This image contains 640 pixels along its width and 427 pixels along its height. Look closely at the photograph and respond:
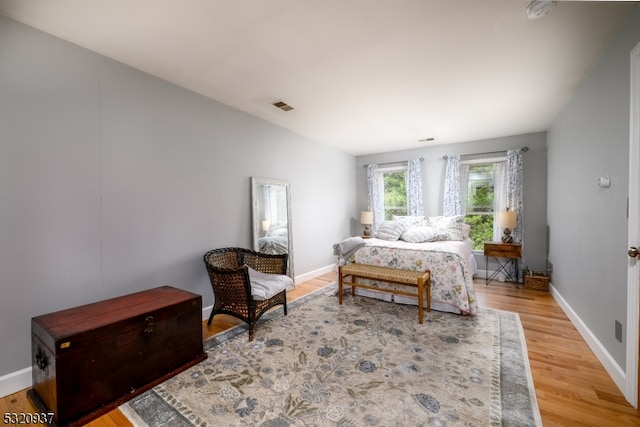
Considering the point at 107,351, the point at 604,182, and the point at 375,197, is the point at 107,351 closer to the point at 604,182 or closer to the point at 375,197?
the point at 604,182

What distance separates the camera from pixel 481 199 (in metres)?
4.98

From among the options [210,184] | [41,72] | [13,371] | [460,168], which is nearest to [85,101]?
[41,72]

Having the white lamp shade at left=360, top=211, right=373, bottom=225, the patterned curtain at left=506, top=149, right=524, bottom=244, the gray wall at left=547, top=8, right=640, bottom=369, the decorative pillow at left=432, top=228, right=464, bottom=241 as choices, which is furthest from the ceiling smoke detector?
the white lamp shade at left=360, top=211, right=373, bottom=225

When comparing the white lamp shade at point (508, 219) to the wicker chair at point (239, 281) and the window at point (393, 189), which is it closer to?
the window at point (393, 189)

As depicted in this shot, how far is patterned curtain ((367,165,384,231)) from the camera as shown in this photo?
5.95 metres

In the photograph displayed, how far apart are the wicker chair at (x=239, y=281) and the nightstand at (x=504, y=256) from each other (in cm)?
350

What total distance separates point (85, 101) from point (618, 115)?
161 inches

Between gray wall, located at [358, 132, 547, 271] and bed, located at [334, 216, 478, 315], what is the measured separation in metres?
0.93

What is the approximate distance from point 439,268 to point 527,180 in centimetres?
277

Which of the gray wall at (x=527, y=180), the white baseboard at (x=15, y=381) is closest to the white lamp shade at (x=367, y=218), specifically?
the gray wall at (x=527, y=180)

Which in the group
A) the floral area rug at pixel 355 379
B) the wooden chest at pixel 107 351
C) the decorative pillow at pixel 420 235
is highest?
the decorative pillow at pixel 420 235

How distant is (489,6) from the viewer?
1.70m

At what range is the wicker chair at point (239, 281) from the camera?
2561 millimetres

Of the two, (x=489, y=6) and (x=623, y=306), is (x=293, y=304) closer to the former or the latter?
(x=623, y=306)
